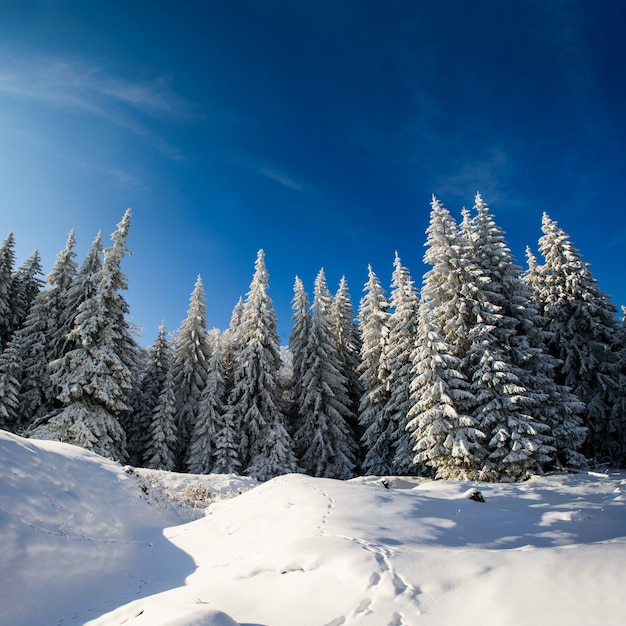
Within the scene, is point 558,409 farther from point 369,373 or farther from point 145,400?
point 145,400

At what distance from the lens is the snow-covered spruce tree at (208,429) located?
26.2 metres

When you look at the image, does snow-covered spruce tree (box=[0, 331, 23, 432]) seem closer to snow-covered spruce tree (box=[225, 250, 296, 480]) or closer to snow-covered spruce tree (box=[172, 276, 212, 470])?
snow-covered spruce tree (box=[172, 276, 212, 470])

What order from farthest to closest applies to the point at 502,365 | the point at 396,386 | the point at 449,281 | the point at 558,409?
the point at 396,386
the point at 449,281
the point at 558,409
the point at 502,365

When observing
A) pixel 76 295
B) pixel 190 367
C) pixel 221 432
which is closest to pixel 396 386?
pixel 221 432

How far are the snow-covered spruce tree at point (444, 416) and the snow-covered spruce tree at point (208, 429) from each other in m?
14.3

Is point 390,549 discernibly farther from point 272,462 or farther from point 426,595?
point 272,462

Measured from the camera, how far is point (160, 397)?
28.1 metres

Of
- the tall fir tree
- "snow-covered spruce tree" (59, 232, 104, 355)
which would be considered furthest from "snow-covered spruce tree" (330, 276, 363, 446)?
"snow-covered spruce tree" (59, 232, 104, 355)

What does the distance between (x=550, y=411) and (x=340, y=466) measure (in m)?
14.3

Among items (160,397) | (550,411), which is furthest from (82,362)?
(550,411)

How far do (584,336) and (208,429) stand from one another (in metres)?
26.2

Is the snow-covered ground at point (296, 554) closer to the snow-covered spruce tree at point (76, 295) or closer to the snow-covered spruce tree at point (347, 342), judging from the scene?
the snow-covered spruce tree at point (76, 295)

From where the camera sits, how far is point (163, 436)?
27.0 m

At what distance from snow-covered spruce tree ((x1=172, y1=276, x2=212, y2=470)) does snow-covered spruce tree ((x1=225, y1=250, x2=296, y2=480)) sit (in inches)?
125
